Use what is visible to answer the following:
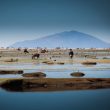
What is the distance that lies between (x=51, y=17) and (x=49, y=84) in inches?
119

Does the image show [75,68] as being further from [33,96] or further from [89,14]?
[33,96]

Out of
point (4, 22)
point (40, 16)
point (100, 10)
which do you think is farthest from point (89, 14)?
point (4, 22)

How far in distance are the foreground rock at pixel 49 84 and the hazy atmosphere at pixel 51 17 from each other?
275 cm

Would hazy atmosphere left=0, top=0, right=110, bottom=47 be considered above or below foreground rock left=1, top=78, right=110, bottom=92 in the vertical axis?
above

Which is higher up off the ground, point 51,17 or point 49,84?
point 51,17

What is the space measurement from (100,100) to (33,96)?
4.91ft

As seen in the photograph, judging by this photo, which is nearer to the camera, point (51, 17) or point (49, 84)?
point (49, 84)

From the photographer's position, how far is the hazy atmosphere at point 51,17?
10.2 m

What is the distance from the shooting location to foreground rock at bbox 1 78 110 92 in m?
7.95

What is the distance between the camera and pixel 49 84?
819 cm

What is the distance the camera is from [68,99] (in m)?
7.57

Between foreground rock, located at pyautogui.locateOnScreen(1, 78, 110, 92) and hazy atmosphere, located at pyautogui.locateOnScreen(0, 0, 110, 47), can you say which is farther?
hazy atmosphere, located at pyautogui.locateOnScreen(0, 0, 110, 47)

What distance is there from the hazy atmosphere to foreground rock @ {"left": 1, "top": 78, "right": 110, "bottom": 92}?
275 cm

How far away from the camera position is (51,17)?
10.6 metres
